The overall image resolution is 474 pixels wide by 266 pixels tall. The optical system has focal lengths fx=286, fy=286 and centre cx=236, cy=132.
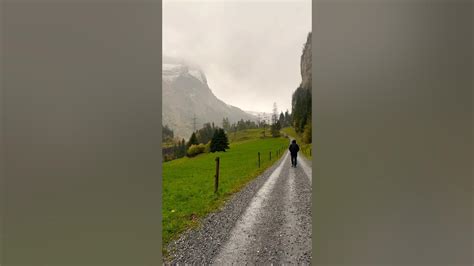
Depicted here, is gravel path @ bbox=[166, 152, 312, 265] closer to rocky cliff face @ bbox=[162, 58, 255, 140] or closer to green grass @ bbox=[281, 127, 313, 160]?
green grass @ bbox=[281, 127, 313, 160]

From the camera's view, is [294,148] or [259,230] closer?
[259,230]

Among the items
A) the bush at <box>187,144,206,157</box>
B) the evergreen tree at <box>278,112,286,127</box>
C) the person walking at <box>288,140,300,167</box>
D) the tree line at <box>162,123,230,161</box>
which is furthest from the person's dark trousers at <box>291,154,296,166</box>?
the bush at <box>187,144,206,157</box>

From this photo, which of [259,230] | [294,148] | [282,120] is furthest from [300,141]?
[259,230]

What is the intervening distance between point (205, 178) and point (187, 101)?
0.58 m

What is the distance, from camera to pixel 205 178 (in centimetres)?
209

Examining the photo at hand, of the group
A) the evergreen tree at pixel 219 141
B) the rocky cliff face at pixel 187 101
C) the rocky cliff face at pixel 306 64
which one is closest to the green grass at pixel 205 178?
the evergreen tree at pixel 219 141

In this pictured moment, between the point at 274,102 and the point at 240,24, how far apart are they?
2.06 feet

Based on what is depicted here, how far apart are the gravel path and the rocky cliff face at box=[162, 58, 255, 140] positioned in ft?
1.93

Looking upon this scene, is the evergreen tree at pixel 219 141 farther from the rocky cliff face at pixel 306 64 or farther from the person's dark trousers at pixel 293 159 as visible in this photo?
the rocky cliff face at pixel 306 64

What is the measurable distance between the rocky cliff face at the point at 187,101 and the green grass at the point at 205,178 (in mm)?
212

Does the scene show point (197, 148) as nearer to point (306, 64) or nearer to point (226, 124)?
point (226, 124)

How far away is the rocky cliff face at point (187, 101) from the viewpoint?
2.02 metres
